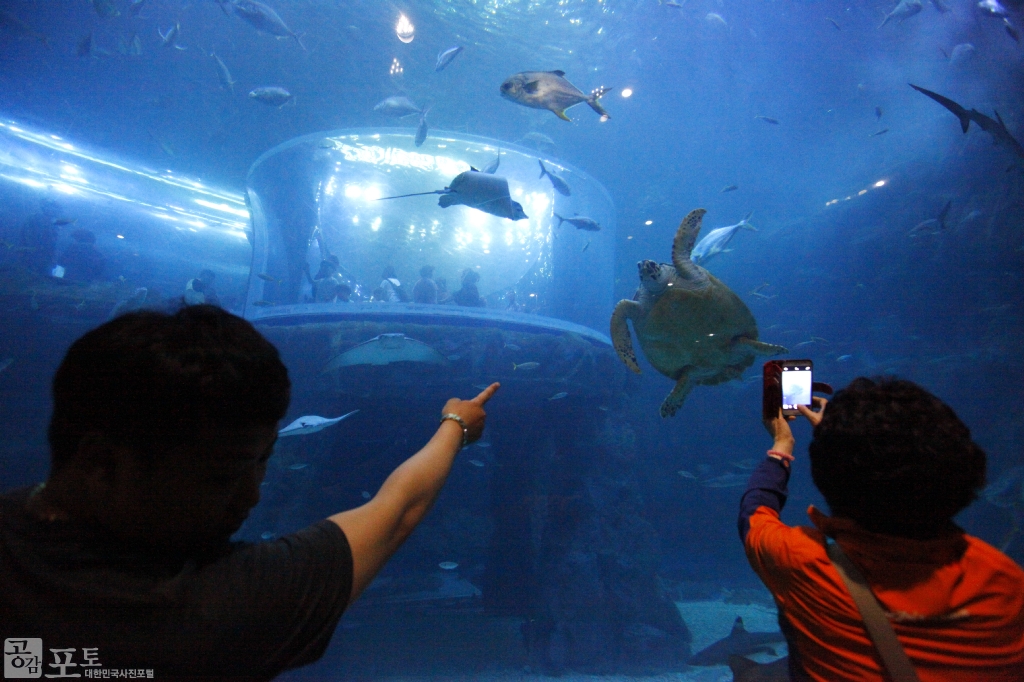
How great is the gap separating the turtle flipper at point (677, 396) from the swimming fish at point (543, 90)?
300 cm

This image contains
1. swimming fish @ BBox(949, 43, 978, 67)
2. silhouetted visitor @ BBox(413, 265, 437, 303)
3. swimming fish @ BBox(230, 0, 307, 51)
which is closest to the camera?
swimming fish @ BBox(230, 0, 307, 51)

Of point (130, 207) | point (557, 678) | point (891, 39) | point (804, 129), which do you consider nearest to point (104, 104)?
point (130, 207)

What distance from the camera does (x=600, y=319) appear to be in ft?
40.0

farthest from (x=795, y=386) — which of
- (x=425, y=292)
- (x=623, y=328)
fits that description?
(x=425, y=292)

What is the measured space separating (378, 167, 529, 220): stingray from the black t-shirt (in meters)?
4.23

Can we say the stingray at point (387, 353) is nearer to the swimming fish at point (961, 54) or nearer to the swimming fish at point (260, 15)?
the swimming fish at point (260, 15)

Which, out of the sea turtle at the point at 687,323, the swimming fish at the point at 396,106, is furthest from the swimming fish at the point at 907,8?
Result: the swimming fish at the point at 396,106

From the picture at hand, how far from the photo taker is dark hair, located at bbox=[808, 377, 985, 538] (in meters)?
1.10

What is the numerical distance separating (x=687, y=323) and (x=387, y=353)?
5.43 meters

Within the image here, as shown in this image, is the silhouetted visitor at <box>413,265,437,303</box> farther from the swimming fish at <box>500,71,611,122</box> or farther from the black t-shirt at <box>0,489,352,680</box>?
the black t-shirt at <box>0,489,352,680</box>

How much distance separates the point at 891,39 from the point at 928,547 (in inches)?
674

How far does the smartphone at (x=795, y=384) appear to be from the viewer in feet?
5.84

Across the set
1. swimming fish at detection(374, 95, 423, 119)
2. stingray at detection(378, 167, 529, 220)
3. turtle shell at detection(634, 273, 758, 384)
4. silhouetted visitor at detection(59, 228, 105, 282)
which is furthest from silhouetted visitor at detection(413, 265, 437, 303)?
silhouetted visitor at detection(59, 228, 105, 282)

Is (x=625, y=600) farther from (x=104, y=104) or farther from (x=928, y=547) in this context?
(x=104, y=104)
